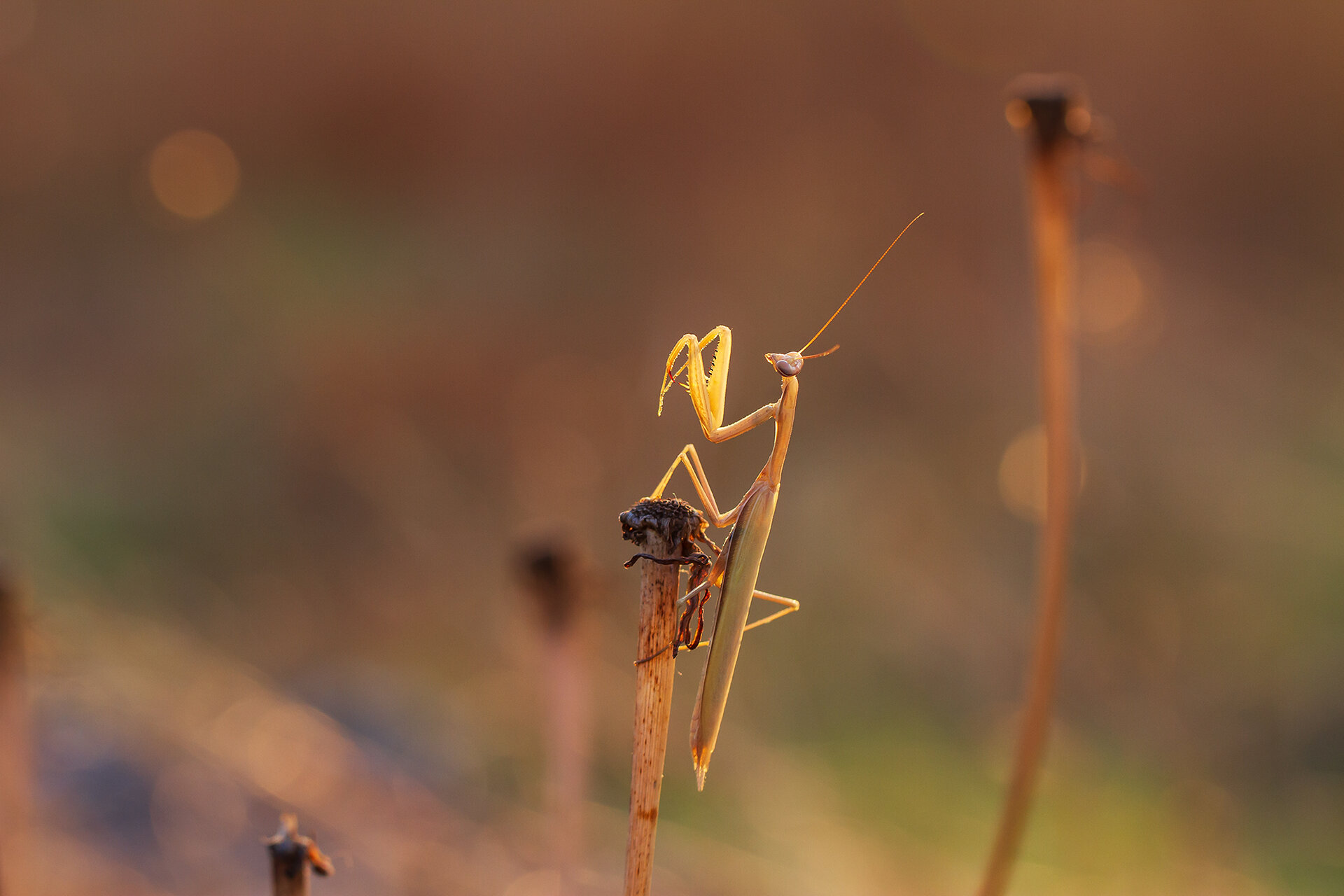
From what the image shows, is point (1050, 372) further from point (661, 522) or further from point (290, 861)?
point (290, 861)

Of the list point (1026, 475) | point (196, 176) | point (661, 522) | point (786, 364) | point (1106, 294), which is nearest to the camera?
point (661, 522)

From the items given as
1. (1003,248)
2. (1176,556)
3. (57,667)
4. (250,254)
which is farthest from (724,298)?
(57,667)

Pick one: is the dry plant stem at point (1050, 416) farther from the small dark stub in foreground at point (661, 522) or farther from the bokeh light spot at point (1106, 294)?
the bokeh light spot at point (1106, 294)

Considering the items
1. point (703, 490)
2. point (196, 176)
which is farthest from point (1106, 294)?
point (196, 176)

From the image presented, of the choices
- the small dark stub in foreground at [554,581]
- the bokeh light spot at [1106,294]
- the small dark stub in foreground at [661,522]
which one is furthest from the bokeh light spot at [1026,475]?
the small dark stub in foreground at [661,522]

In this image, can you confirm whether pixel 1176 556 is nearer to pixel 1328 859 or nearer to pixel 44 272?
pixel 1328 859

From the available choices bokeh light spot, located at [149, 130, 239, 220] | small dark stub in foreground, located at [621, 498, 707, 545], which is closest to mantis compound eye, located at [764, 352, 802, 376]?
small dark stub in foreground, located at [621, 498, 707, 545]

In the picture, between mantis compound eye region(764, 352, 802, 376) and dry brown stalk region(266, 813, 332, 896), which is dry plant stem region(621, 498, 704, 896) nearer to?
dry brown stalk region(266, 813, 332, 896)
